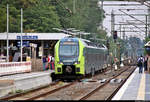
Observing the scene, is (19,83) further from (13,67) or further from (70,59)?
(13,67)

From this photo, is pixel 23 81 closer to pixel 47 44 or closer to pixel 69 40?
pixel 69 40

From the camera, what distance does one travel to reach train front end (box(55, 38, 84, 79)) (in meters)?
29.7

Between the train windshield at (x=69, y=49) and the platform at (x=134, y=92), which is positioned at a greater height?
the train windshield at (x=69, y=49)

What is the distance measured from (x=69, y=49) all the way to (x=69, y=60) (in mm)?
903

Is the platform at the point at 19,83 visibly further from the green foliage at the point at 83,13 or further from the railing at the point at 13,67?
the green foliage at the point at 83,13

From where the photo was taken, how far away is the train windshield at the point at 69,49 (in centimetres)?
2997

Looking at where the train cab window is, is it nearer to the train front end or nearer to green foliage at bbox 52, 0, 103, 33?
A: the train front end

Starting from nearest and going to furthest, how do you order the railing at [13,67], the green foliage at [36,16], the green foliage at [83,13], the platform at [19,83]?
the platform at [19,83] → the railing at [13,67] → the green foliage at [36,16] → the green foliage at [83,13]

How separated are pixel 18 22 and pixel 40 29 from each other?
462cm

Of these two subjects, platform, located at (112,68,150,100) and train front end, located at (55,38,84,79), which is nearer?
platform, located at (112,68,150,100)

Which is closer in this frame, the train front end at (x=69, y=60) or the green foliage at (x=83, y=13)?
the train front end at (x=69, y=60)

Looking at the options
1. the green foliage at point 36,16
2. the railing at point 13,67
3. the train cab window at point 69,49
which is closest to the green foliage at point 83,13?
the green foliage at point 36,16

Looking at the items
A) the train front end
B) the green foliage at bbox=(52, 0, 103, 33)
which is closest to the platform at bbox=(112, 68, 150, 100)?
the train front end

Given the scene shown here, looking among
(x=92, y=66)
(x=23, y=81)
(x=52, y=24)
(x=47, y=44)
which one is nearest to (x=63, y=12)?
(x=52, y=24)
